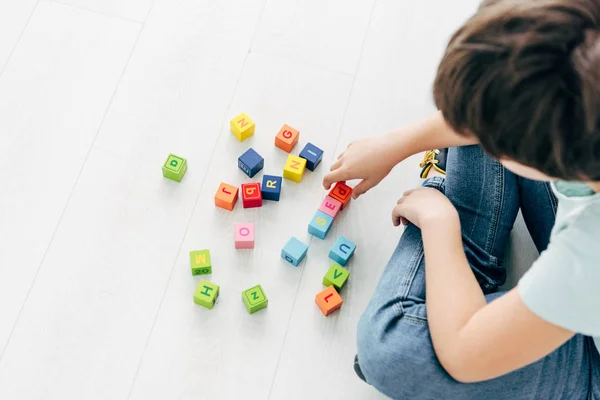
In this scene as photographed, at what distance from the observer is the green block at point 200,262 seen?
131 centimetres

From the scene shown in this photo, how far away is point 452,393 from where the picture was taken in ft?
3.41

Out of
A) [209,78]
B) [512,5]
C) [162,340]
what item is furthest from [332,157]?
[512,5]

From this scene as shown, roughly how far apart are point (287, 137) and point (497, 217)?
0.48m

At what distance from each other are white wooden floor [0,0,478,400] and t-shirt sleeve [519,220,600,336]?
0.52 metres

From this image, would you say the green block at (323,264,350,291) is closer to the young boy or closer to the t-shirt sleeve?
the young boy

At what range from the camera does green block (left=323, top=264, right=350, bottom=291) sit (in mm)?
1318

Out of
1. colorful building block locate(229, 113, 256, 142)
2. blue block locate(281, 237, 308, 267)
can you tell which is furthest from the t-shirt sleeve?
colorful building block locate(229, 113, 256, 142)

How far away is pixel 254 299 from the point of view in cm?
128

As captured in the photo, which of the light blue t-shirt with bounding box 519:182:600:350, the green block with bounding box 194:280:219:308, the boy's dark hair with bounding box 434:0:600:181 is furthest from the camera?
the green block with bounding box 194:280:219:308

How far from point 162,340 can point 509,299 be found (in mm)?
684

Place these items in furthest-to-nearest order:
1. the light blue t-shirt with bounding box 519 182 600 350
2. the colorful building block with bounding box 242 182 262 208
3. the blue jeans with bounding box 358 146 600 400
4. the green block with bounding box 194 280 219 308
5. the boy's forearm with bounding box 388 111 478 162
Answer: the colorful building block with bounding box 242 182 262 208 → the green block with bounding box 194 280 219 308 → the boy's forearm with bounding box 388 111 478 162 → the blue jeans with bounding box 358 146 600 400 → the light blue t-shirt with bounding box 519 182 600 350

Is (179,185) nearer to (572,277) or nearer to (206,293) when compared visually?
(206,293)

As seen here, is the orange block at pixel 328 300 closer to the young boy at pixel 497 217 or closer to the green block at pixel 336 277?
the green block at pixel 336 277

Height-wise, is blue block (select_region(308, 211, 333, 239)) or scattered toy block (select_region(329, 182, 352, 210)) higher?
scattered toy block (select_region(329, 182, 352, 210))
